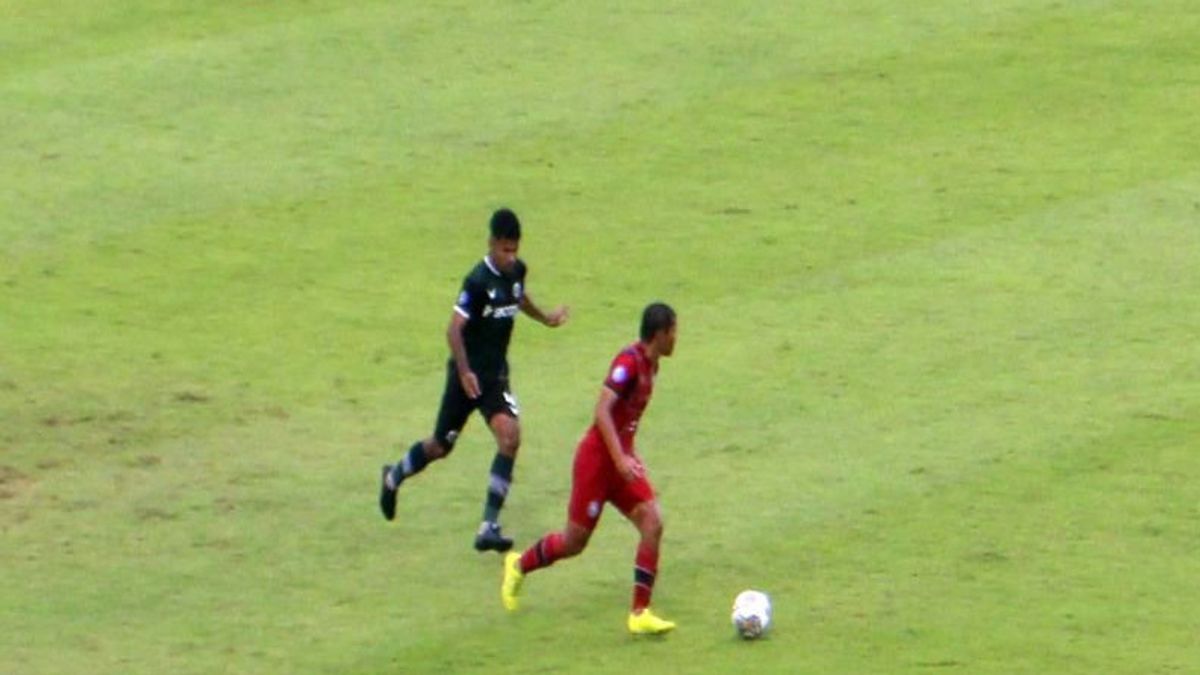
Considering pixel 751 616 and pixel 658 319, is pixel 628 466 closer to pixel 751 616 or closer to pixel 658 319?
pixel 658 319

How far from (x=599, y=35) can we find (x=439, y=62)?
165cm

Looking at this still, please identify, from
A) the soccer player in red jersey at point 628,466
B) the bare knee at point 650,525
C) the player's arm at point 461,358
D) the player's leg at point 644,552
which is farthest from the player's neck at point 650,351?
the player's arm at point 461,358

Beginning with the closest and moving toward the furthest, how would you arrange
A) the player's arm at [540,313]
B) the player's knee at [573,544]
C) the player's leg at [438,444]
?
the player's knee at [573,544], the player's leg at [438,444], the player's arm at [540,313]

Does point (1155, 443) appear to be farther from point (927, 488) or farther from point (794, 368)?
point (794, 368)

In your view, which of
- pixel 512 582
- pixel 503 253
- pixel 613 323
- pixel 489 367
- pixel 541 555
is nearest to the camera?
pixel 541 555

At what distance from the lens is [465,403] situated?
568 inches

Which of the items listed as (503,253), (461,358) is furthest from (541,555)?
(503,253)

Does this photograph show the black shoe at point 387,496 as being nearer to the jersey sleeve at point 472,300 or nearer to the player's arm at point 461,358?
the player's arm at point 461,358

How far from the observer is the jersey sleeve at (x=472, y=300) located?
14.2m

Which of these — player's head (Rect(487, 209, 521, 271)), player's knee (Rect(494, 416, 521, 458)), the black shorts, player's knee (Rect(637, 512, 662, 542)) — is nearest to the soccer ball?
player's knee (Rect(637, 512, 662, 542))

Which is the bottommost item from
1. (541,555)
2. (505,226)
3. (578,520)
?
(541,555)

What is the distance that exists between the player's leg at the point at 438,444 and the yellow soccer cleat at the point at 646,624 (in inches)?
78.2

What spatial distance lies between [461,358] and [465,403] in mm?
411

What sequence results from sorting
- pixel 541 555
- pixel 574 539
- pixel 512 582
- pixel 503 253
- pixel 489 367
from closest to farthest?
1. pixel 574 539
2. pixel 541 555
3. pixel 512 582
4. pixel 503 253
5. pixel 489 367
